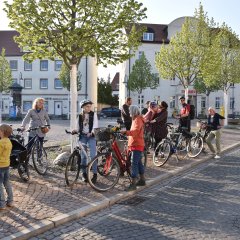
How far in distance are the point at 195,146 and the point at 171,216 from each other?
7.73m

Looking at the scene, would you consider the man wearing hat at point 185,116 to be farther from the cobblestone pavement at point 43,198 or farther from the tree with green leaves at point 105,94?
the tree with green leaves at point 105,94

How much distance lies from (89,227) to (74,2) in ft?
22.9

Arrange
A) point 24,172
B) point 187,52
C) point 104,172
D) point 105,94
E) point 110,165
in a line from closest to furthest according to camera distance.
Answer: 1. point 110,165
2. point 104,172
3. point 24,172
4. point 187,52
5. point 105,94

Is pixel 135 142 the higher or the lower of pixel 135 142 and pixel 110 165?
the higher

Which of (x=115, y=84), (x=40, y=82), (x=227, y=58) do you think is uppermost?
(x=115, y=84)

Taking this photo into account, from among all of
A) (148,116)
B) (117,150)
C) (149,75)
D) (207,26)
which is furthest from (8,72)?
(117,150)

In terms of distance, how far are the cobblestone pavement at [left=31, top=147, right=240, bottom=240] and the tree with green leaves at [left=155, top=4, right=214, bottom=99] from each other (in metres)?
17.2

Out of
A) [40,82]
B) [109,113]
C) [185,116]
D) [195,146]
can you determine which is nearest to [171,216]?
[195,146]

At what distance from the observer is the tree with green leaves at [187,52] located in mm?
26516

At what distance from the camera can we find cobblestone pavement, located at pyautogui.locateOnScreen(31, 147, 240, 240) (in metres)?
5.97

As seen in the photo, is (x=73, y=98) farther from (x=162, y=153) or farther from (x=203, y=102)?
(x=203, y=102)

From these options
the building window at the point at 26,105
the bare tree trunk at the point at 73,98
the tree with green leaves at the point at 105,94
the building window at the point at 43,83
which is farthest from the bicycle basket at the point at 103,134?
the tree with green leaves at the point at 105,94

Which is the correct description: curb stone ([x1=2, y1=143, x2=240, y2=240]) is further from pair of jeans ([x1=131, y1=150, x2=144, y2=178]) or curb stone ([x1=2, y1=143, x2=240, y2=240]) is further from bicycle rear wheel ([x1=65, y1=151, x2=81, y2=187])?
bicycle rear wheel ([x1=65, y1=151, x2=81, y2=187])

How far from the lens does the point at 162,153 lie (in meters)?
12.0
